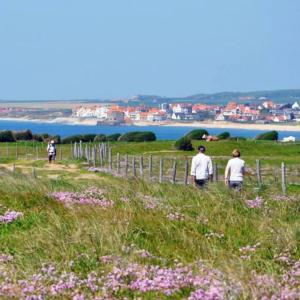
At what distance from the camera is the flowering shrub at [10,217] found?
1244cm

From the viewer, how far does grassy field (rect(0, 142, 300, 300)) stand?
7.87m

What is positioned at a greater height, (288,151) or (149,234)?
(149,234)

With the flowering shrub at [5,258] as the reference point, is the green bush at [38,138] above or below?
below

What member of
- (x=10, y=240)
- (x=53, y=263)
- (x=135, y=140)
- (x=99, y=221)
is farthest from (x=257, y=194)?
(x=135, y=140)

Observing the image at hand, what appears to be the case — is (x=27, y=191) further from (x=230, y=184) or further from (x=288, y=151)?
(x=288, y=151)

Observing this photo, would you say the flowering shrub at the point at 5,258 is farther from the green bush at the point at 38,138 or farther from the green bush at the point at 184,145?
the green bush at the point at 38,138

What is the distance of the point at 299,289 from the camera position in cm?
767

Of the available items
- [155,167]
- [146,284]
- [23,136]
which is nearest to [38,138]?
[23,136]

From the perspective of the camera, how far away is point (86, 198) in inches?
574

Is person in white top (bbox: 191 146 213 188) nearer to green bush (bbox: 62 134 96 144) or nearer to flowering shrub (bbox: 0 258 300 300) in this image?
flowering shrub (bbox: 0 258 300 300)

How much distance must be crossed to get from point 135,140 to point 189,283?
269 feet

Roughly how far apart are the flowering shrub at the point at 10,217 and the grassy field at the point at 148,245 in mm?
28

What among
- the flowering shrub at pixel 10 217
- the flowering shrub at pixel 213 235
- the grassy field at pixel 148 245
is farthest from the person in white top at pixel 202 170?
the flowering shrub at pixel 213 235

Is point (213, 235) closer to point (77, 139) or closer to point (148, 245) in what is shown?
point (148, 245)
